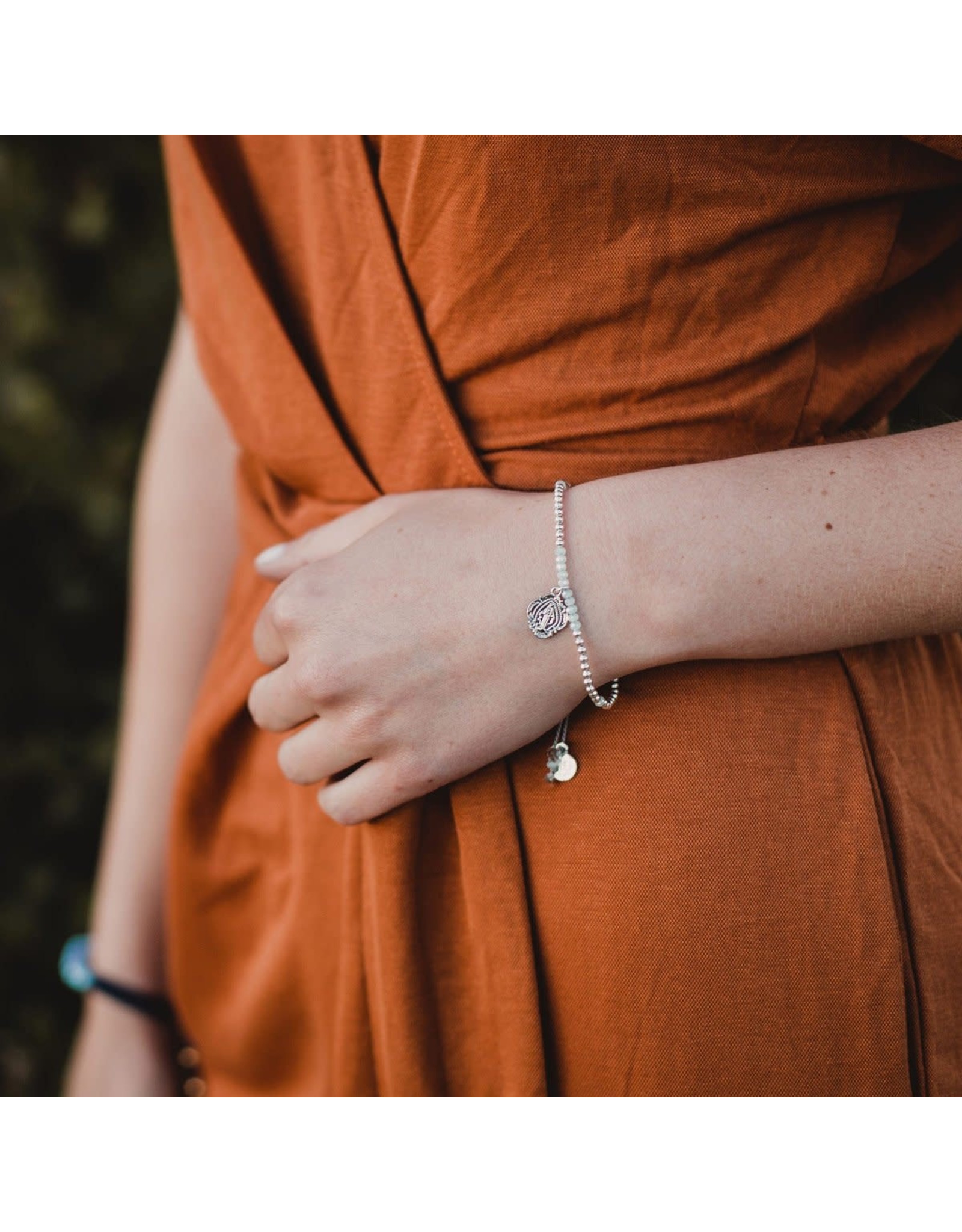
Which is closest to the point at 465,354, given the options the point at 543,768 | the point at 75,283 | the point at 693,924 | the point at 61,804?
the point at 543,768

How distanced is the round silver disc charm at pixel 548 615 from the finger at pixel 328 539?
0.56ft

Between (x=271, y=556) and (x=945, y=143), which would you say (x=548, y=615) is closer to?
(x=271, y=556)

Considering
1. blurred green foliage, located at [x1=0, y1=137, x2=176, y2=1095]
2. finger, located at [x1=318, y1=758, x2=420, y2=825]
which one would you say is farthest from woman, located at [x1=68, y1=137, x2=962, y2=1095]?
blurred green foliage, located at [x1=0, y1=137, x2=176, y2=1095]

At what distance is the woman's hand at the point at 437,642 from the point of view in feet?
2.48

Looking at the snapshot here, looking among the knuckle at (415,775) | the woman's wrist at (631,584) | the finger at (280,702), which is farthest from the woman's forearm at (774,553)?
the finger at (280,702)

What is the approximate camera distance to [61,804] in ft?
6.84

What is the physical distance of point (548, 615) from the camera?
75cm

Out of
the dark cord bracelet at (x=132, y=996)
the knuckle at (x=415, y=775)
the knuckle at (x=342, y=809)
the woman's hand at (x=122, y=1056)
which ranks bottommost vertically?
the woman's hand at (x=122, y=1056)

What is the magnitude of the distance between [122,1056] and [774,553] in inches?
39.7

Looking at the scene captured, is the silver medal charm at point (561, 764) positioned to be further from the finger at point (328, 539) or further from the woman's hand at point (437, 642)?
the finger at point (328, 539)

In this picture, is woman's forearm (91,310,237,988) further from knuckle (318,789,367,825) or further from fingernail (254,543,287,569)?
knuckle (318,789,367,825)

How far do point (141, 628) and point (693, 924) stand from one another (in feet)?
2.68

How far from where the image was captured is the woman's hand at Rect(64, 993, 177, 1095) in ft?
3.82

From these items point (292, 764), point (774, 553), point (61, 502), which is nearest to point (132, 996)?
point (292, 764)
